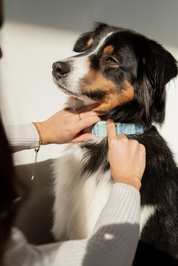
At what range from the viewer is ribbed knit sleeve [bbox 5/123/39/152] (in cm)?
120

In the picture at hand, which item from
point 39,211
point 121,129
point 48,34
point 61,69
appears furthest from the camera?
point 48,34

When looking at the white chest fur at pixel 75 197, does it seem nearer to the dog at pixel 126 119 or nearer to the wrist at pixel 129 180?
the dog at pixel 126 119

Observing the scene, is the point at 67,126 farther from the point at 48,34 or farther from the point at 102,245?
the point at 48,34

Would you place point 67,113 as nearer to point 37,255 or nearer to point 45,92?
point 37,255

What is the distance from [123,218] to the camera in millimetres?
729

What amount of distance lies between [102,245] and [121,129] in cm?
66

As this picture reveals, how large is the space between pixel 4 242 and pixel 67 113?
2.56 ft

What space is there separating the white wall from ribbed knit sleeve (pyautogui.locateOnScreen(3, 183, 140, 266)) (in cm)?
131

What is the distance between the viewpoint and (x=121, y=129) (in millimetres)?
1225

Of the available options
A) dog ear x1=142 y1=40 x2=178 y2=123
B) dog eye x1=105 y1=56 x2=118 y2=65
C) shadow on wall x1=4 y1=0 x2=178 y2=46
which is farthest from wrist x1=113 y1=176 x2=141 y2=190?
shadow on wall x1=4 y1=0 x2=178 y2=46

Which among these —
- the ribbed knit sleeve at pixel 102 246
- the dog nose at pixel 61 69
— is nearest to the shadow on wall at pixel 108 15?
the dog nose at pixel 61 69

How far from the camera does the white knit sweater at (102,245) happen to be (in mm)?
604

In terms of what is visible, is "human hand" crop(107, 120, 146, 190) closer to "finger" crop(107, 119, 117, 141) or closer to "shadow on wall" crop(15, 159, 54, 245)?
"finger" crop(107, 119, 117, 141)

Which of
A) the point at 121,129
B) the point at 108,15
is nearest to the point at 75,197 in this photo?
the point at 121,129
